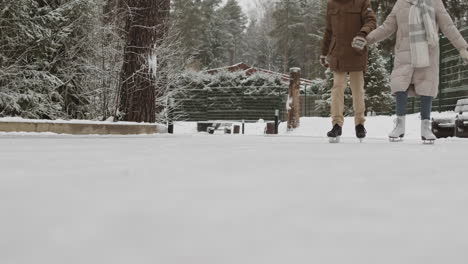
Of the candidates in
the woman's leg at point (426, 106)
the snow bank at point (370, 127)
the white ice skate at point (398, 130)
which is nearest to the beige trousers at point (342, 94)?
the white ice skate at point (398, 130)

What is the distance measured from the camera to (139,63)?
23.6ft

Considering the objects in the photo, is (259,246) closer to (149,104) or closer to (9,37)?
(9,37)

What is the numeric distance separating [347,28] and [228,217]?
15.3 feet

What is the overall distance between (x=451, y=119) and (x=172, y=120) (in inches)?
208

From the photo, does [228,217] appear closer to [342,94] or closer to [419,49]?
[419,49]

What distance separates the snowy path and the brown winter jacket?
3.46 m

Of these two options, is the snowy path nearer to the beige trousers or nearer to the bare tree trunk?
the beige trousers

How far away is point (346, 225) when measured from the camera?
3.23 feet

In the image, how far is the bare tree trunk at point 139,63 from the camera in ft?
23.3

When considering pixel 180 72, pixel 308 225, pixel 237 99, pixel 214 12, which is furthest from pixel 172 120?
pixel 214 12

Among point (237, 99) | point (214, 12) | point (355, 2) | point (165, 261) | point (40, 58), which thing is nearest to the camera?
point (165, 261)

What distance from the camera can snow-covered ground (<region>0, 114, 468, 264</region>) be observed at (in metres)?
0.78

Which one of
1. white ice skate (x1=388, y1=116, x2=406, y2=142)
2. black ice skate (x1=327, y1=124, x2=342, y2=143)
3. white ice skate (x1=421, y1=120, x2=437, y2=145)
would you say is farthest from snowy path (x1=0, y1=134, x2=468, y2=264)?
white ice skate (x1=388, y1=116, x2=406, y2=142)

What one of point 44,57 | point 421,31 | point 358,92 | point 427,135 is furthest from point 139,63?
point 427,135
